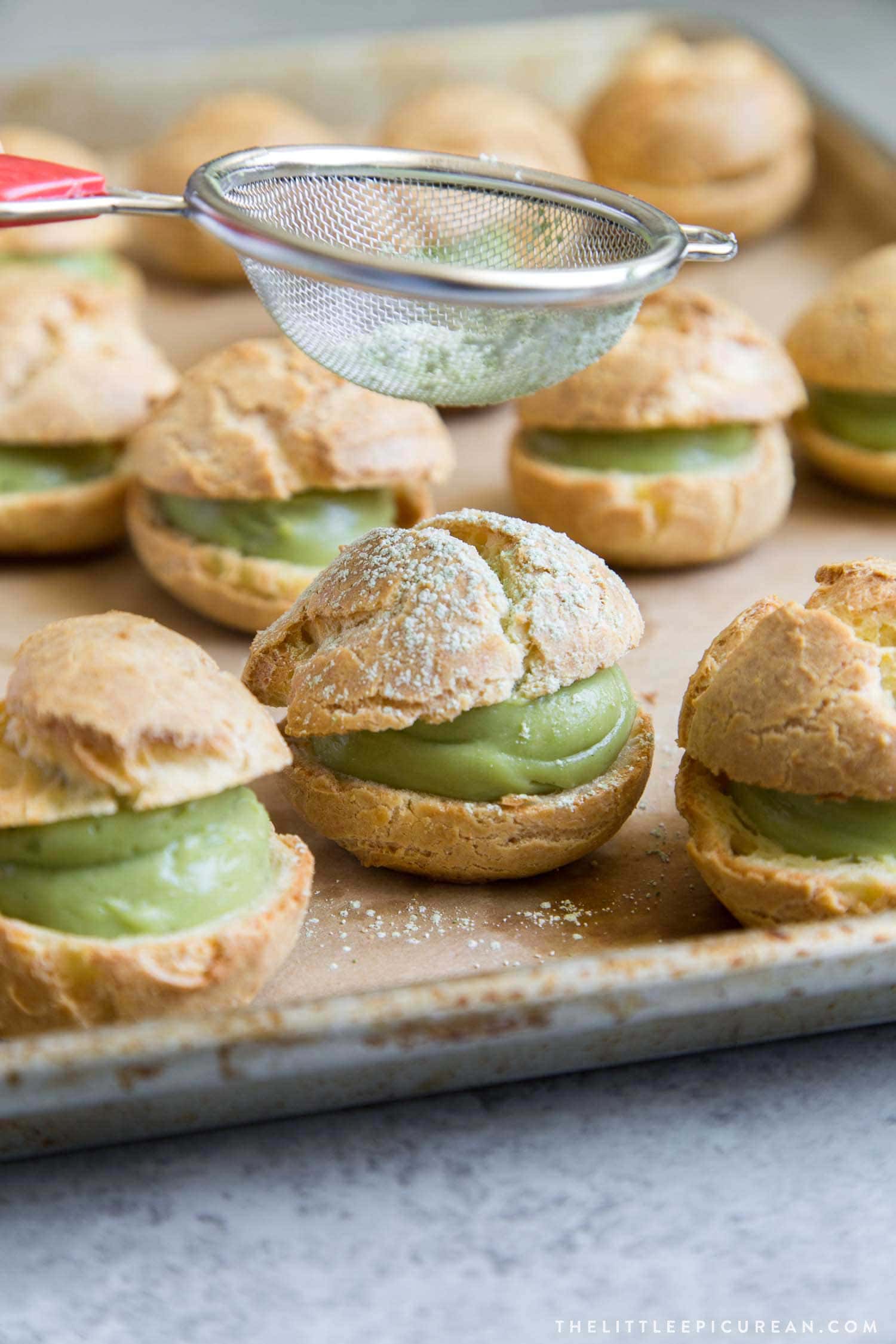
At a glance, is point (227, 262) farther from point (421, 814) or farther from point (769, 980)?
point (769, 980)

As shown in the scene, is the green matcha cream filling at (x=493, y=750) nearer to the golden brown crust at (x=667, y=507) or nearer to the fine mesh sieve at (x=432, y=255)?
the fine mesh sieve at (x=432, y=255)

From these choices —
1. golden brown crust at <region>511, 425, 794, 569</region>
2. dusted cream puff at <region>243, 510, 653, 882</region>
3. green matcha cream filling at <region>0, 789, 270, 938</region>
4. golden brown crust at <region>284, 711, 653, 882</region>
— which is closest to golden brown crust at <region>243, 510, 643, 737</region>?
dusted cream puff at <region>243, 510, 653, 882</region>

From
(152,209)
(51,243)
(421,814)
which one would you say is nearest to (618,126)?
(51,243)

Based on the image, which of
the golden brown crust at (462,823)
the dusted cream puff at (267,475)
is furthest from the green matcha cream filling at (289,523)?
the golden brown crust at (462,823)

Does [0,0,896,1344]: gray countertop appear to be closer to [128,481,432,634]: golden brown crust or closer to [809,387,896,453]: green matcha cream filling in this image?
[128,481,432,634]: golden brown crust

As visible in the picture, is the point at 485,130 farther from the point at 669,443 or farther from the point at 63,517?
the point at 63,517

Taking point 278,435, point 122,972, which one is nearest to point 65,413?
point 278,435

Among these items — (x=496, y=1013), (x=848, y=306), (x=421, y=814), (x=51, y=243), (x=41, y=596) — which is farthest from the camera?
(x=51, y=243)
